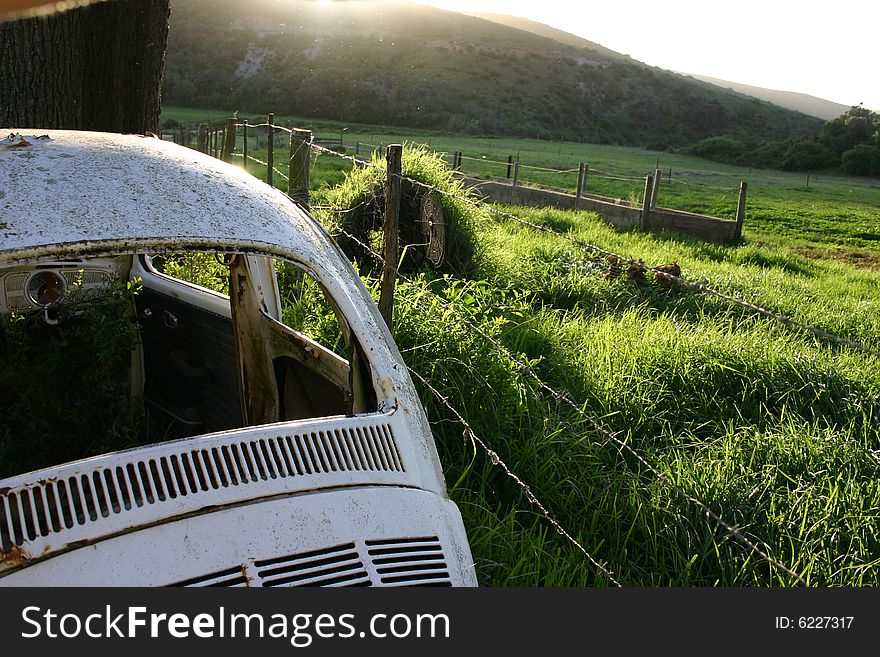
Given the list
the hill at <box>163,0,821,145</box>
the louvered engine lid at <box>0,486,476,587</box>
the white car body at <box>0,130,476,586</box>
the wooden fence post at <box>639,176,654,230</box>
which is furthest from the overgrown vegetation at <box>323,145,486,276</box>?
the hill at <box>163,0,821,145</box>

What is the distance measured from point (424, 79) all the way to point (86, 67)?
80.3 m

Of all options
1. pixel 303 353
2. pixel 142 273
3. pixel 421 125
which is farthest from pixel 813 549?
pixel 421 125

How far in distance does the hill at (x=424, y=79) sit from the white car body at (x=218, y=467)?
222 feet

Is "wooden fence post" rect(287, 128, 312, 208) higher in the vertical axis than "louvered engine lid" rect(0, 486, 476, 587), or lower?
higher

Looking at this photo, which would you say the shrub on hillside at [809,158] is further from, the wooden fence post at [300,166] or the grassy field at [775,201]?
the wooden fence post at [300,166]

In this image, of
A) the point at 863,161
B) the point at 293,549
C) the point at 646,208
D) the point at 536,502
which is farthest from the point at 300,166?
the point at 863,161

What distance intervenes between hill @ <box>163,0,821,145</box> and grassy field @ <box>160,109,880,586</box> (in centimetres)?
6488

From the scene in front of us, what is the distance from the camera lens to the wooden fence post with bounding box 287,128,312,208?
727 centimetres

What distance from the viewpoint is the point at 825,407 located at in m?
4.71

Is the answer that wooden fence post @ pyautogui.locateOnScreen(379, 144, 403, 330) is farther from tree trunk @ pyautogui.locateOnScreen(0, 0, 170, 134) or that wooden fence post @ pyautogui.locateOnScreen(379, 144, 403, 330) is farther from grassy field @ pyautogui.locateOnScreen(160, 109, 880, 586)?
tree trunk @ pyautogui.locateOnScreen(0, 0, 170, 134)

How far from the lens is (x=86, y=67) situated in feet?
19.4

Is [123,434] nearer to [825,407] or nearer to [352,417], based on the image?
[352,417]

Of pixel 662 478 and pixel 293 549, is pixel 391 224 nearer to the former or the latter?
pixel 662 478

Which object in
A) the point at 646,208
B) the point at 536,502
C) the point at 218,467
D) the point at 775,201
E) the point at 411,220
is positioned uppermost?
the point at 775,201
